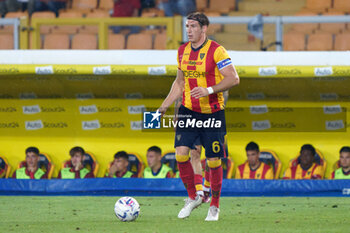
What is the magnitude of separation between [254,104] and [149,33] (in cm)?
183

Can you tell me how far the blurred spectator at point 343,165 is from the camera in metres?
10.1

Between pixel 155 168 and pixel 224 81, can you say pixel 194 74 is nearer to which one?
→ pixel 224 81

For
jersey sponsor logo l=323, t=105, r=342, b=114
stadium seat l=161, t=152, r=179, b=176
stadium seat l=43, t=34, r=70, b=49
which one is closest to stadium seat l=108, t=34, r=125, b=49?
stadium seat l=43, t=34, r=70, b=49

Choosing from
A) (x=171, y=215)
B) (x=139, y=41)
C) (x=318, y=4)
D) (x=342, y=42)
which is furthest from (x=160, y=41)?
(x=318, y=4)

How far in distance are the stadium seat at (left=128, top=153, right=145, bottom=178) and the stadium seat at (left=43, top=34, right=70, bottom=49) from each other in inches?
74.6

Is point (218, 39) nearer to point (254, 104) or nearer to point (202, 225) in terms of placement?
point (254, 104)

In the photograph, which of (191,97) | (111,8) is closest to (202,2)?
(111,8)

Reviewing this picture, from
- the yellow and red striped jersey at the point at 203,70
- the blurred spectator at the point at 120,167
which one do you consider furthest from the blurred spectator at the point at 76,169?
the yellow and red striped jersey at the point at 203,70

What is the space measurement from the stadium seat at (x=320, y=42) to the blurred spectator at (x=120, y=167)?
3227mm

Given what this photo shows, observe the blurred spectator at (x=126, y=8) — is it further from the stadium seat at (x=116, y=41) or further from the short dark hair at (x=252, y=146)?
the short dark hair at (x=252, y=146)

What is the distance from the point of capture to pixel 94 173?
10633mm

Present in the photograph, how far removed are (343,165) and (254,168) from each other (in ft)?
4.03

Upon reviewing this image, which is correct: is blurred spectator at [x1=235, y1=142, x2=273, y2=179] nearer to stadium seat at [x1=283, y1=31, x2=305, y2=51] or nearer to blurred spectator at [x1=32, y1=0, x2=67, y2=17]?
stadium seat at [x1=283, y1=31, x2=305, y2=51]

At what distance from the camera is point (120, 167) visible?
1051 cm
